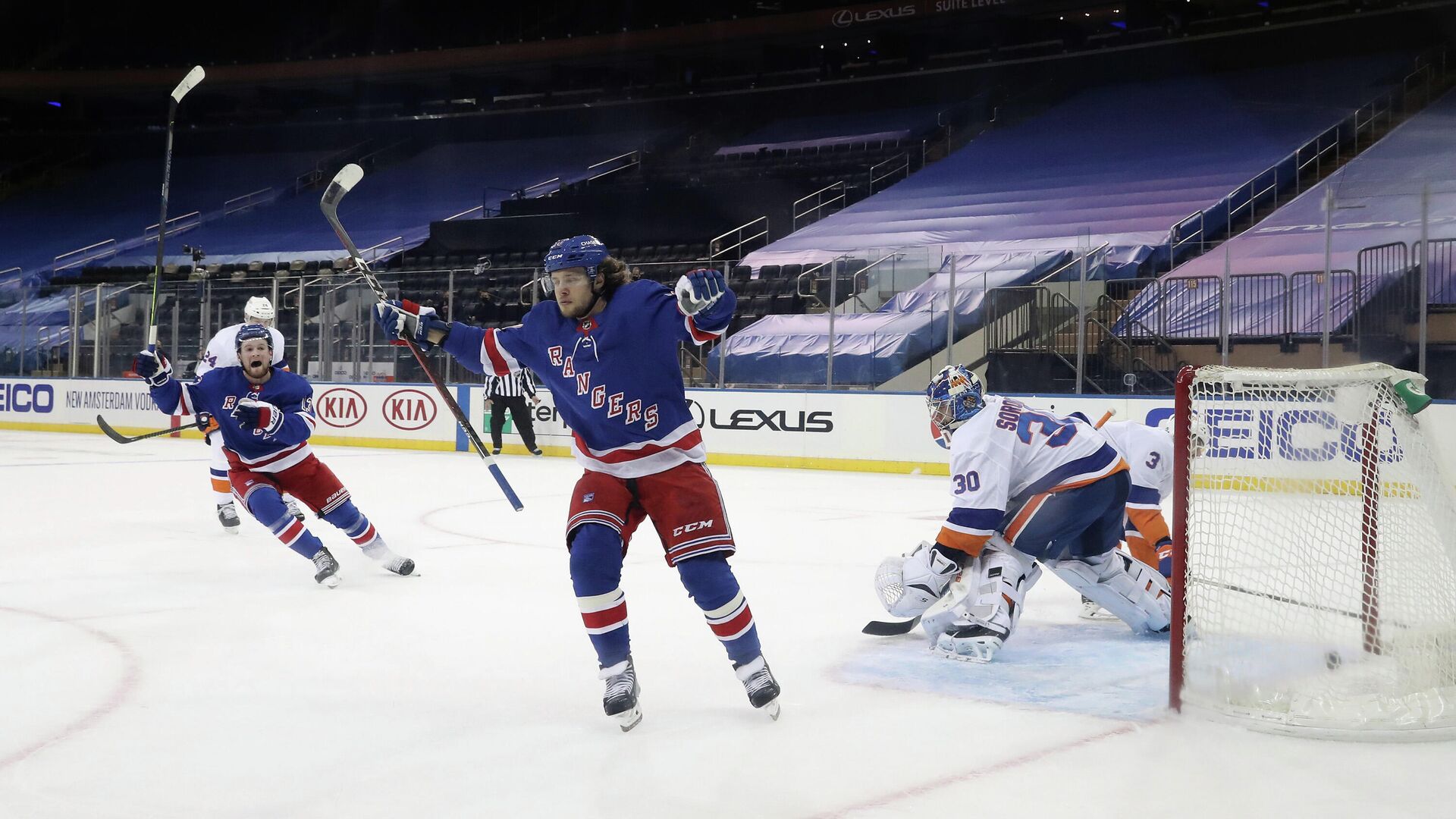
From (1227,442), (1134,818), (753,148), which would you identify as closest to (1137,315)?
(1227,442)

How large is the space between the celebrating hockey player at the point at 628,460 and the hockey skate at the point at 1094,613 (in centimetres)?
181

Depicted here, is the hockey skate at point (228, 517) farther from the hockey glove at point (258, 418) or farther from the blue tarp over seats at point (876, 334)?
the blue tarp over seats at point (876, 334)

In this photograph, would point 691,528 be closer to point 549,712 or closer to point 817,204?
point 549,712

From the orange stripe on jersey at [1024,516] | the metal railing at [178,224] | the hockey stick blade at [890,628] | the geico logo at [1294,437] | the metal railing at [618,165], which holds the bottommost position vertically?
the hockey stick blade at [890,628]

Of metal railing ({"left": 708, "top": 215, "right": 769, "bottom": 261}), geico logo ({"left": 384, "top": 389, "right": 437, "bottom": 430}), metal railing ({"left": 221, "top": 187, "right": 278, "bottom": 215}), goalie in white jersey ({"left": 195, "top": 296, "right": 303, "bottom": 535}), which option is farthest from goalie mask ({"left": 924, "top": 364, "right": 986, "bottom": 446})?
metal railing ({"left": 221, "top": 187, "right": 278, "bottom": 215})

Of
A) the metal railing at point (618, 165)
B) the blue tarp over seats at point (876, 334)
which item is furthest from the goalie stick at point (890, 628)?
the metal railing at point (618, 165)

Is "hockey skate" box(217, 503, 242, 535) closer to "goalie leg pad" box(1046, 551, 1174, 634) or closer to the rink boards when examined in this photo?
the rink boards

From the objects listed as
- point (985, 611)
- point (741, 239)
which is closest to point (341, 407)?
point (741, 239)

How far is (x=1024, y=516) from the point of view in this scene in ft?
12.5

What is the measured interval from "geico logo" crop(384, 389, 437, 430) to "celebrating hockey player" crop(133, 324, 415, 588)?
8.02m

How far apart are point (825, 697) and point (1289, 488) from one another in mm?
1619

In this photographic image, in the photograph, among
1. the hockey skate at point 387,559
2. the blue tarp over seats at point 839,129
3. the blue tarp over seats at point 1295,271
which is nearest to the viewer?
the hockey skate at point 387,559

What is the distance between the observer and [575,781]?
2.55 meters

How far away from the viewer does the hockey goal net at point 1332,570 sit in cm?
307
